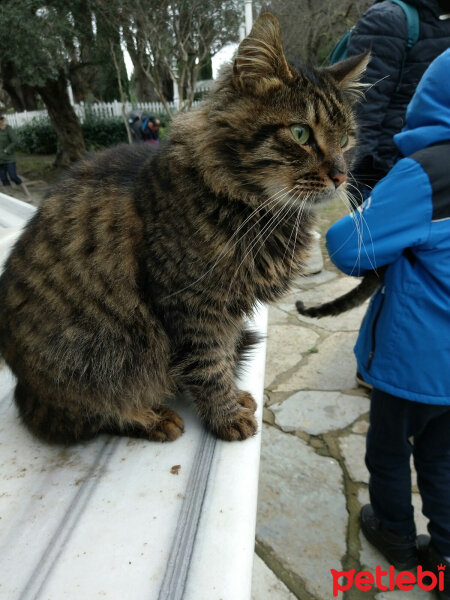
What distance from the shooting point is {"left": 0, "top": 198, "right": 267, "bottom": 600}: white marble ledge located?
782mm

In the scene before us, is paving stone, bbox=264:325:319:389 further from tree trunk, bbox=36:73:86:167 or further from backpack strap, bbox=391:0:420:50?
tree trunk, bbox=36:73:86:167

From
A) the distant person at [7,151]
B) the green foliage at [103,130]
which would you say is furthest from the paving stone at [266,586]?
the green foliage at [103,130]

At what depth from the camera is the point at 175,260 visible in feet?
3.74

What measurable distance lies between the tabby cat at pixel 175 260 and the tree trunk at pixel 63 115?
27.3 ft

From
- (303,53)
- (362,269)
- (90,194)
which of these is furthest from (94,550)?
(303,53)

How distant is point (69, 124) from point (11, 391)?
9.38 m

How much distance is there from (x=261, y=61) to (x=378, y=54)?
1.26 meters

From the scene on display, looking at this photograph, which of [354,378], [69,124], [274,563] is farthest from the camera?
[69,124]

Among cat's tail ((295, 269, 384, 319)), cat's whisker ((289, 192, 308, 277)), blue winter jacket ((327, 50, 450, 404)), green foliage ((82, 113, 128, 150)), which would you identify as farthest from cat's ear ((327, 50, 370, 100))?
green foliage ((82, 113, 128, 150))

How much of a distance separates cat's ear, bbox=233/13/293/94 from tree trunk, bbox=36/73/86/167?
8420mm

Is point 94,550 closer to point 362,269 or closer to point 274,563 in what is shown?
point 274,563

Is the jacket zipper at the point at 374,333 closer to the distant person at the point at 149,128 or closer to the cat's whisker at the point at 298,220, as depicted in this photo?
the cat's whisker at the point at 298,220

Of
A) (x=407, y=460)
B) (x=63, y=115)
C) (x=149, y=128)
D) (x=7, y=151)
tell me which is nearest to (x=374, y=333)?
(x=407, y=460)

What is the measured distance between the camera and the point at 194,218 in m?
1.15
